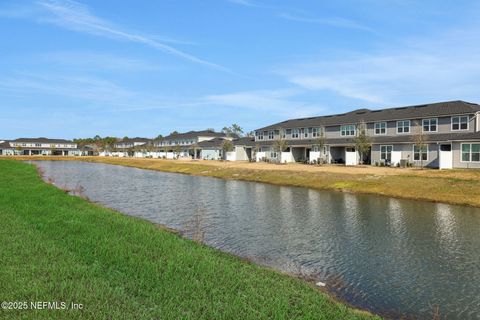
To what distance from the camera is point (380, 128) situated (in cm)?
5706

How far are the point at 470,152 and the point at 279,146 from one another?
3241 centimetres

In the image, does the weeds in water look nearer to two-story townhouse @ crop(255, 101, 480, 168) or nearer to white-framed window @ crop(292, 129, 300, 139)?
two-story townhouse @ crop(255, 101, 480, 168)

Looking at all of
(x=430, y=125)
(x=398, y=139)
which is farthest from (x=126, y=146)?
(x=430, y=125)

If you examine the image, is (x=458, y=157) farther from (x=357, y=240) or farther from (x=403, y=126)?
(x=357, y=240)

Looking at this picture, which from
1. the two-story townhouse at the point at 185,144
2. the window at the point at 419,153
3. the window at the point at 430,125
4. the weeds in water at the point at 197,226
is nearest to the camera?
the weeds in water at the point at 197,226

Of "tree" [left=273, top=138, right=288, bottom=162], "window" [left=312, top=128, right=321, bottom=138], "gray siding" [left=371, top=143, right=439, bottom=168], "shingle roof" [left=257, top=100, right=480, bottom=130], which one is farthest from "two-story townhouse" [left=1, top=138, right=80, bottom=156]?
"gray siding" [left=371, top=143, right=439, bottom=168]

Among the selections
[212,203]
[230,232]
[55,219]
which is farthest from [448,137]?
[55,219]

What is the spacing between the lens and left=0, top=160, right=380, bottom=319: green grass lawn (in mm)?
7988

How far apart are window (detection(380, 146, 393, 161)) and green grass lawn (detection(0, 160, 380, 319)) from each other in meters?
43.6

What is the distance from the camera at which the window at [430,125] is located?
1937 inches

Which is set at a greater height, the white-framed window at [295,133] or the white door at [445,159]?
the white-framed window at [295,133]

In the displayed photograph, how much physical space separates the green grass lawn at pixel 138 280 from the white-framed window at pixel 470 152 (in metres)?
38.3

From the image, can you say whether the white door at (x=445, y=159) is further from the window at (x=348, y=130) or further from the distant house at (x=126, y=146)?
the distant house at (x=126, y=146)

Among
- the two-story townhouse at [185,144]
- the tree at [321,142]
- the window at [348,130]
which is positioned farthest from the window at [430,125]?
the two-story townhouse at [185,144]
